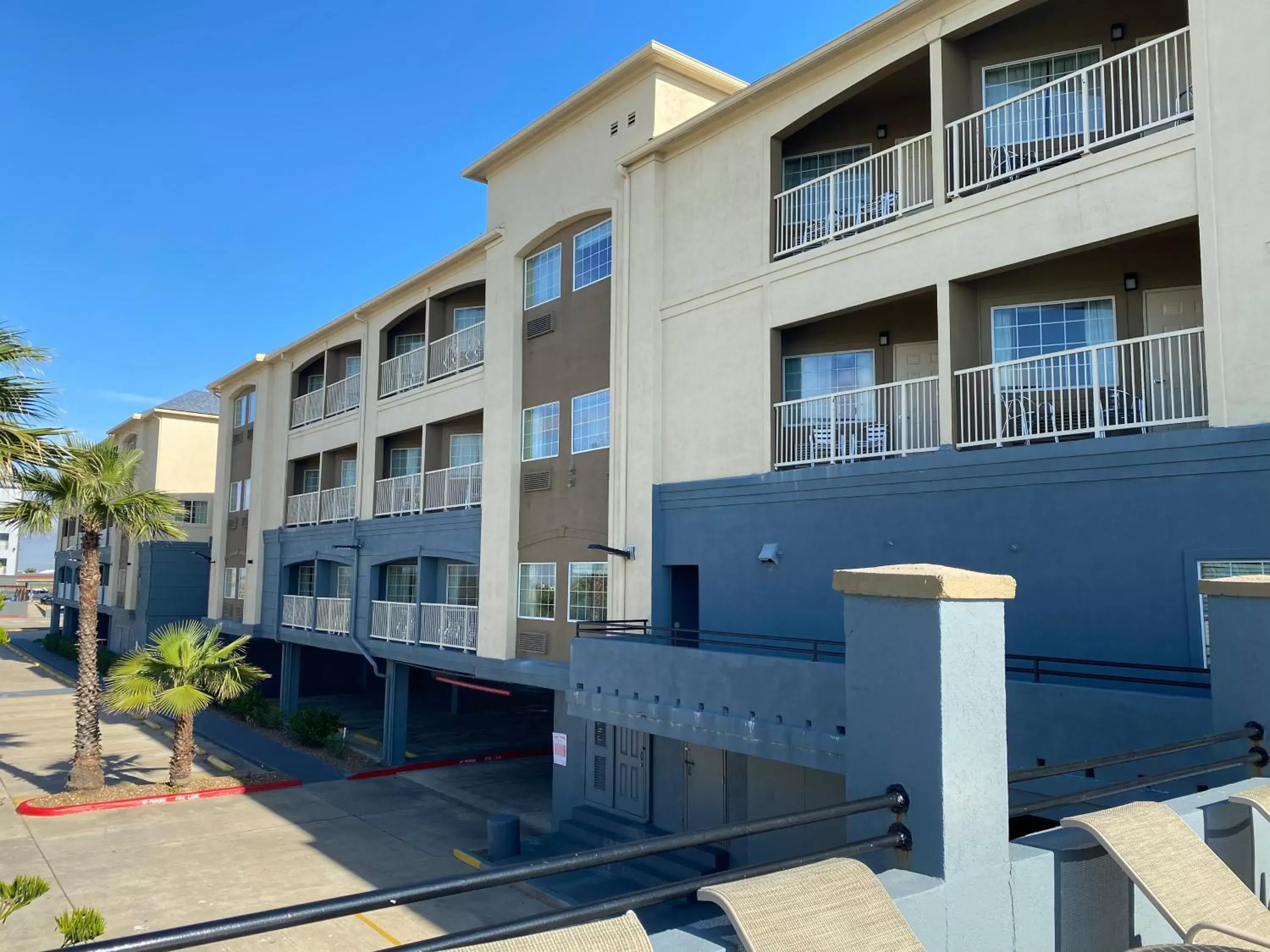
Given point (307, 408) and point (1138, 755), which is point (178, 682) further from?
point (1138, 755)

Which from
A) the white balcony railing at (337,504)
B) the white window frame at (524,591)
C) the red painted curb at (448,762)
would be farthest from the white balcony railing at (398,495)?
the red painted curb at (448,762)

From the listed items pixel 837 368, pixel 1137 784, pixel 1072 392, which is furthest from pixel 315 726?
pixel 1137 784

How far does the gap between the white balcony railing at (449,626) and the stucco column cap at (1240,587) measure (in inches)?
696

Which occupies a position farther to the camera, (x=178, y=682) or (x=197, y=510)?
(x=197, y=510)

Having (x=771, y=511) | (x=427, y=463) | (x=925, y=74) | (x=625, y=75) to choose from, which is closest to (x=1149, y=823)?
(x=771, y=511)

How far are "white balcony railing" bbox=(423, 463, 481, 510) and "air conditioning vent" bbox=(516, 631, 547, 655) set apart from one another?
391 cm

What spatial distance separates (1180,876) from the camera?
4.12m

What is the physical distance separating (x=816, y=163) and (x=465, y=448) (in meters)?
12.7

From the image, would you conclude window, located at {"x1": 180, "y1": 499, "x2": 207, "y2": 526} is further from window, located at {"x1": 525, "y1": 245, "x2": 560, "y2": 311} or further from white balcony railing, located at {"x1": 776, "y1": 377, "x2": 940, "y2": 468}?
white balcony railing, located at {"x1": 776, "y1": 377, "x2": 940, "y2": 468}

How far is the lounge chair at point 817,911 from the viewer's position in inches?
123

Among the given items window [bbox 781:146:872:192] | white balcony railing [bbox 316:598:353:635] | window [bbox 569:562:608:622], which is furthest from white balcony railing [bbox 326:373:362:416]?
window [bbox 781:146:872:192]

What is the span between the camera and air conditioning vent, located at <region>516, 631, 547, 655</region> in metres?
19.9

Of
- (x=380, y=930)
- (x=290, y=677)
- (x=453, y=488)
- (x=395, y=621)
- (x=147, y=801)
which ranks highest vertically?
(x=453, y=488)

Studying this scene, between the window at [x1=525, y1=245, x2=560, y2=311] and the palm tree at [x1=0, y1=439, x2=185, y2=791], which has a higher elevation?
the window at [x1=525, y1=245, x2=560, y2=311]
